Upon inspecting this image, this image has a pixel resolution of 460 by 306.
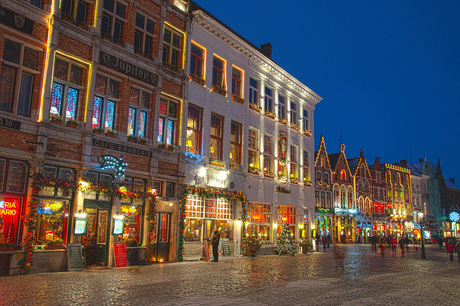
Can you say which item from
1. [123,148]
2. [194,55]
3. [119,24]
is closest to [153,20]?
[119,24]

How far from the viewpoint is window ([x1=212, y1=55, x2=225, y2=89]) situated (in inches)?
984

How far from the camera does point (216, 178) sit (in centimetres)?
2378

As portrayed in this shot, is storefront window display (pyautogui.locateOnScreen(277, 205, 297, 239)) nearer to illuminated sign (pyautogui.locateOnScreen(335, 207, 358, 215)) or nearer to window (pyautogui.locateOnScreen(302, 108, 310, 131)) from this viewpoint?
window (pyautogui.locateOnScreen(302, 108, 310, 131))

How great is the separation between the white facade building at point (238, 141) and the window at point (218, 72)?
2.4 inches

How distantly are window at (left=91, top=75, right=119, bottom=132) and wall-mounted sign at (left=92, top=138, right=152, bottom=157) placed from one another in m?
0.63

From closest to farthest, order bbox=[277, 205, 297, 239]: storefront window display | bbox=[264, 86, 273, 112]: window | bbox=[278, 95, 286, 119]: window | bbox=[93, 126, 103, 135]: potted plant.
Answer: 1. bbox=[93, 126, 103, 135]: potted plant
2. bbox=[264, 86, 273, 112]: window
3. bbox=[277, 205, 297, 239]: storefront window display
4. bbox=[278, 95, 286, 119]: window

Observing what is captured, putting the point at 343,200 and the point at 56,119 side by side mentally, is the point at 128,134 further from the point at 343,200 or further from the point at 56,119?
the point at 343,200

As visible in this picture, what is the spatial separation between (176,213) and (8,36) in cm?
1074

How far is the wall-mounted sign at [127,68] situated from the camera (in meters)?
17.6

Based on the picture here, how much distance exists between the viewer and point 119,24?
18.8 meters

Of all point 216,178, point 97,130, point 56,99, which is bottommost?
point 216,178

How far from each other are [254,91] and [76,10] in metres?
14.6

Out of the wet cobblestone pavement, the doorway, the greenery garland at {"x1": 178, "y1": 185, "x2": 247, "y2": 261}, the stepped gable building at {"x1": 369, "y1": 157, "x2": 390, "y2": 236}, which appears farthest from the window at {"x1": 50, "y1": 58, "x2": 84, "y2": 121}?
the stepped gable building at {"x1": 369, "y1": 157, "x2": 390, "y2": 236}

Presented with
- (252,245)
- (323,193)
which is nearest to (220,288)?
(252,245)
